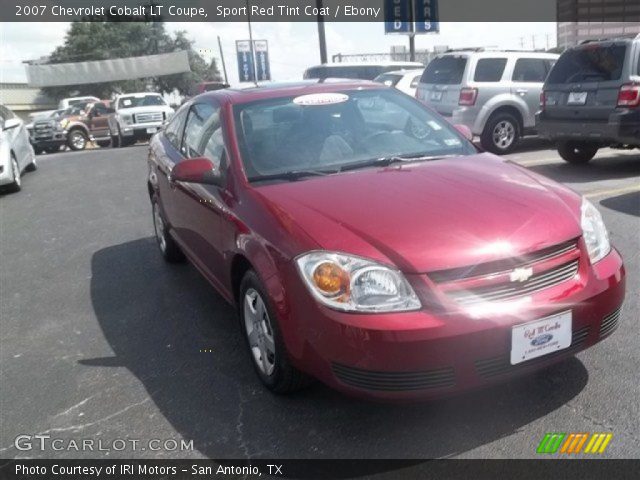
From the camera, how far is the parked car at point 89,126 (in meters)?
22.1

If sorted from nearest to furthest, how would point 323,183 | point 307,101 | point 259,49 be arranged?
point 323,183
point 307,101
point 259,49

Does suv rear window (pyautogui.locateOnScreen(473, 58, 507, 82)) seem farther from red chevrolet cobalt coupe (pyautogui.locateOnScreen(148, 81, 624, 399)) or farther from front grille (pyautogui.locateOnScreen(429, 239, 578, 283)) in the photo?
front grille (pyautogui.locateOnScreen(429, 239, 578, 283))

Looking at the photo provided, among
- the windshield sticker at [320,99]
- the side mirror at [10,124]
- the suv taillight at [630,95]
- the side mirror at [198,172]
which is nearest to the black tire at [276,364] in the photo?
the side mirror at [198,172]

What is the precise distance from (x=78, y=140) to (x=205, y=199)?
20.3 metres

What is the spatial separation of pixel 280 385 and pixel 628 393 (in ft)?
5.45

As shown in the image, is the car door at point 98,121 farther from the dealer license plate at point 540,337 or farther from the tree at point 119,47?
the tree at point 119,47

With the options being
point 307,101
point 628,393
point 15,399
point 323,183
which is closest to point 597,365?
point 628,393

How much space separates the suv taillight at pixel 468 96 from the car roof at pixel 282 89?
6.70 metres

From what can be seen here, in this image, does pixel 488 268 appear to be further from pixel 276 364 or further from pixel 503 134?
pixel 503 134

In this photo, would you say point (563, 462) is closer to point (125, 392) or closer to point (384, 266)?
point (384, 266)

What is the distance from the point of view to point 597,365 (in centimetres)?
335

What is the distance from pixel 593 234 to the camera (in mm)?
3107

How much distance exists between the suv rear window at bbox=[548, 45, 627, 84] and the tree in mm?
46406

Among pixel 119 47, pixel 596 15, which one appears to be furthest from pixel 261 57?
pixel 119 47
